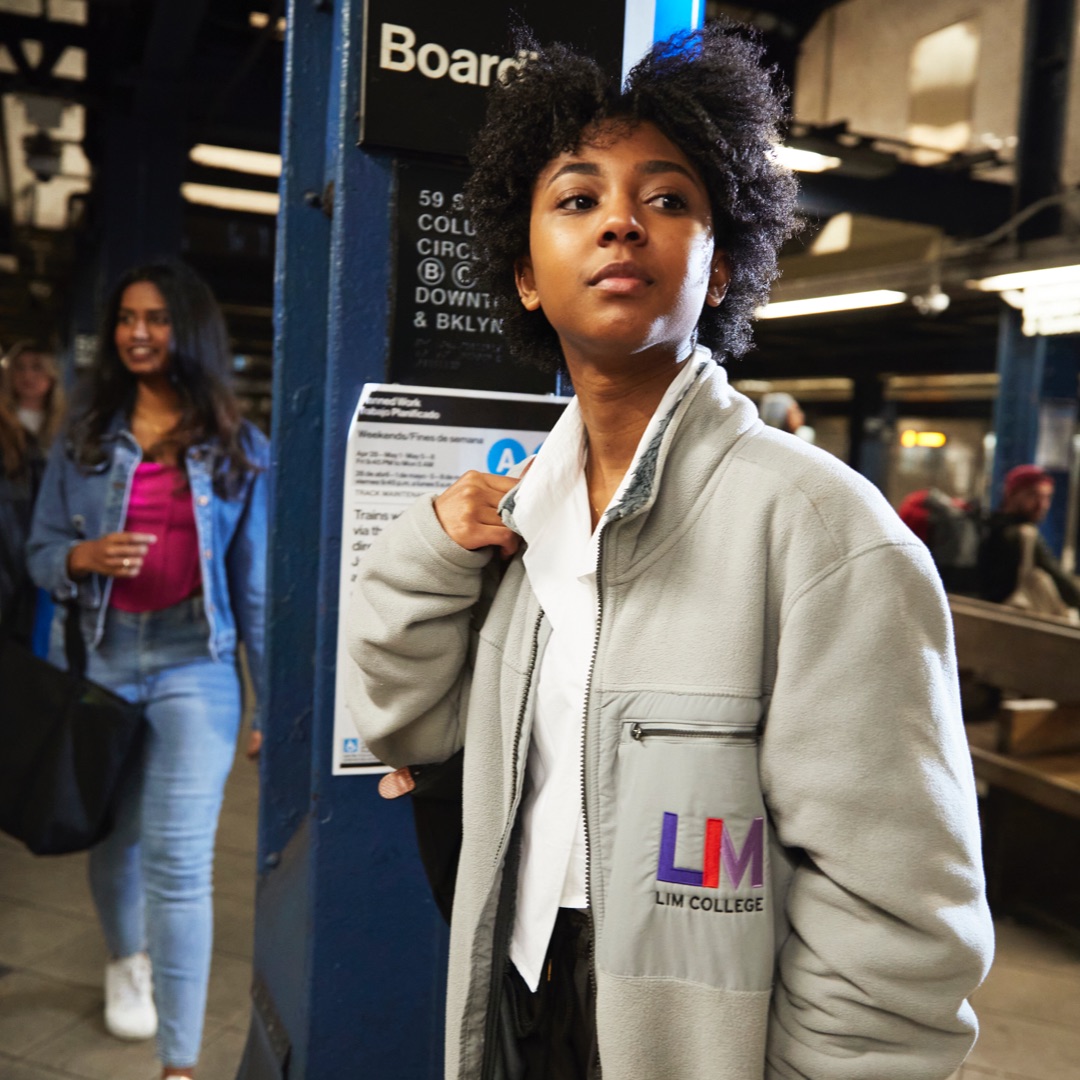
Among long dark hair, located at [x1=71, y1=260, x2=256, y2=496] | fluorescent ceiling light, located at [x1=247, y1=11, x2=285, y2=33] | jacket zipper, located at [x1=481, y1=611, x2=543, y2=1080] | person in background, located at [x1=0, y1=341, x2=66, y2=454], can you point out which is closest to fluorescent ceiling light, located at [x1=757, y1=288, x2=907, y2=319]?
fluorescent ceiling light, located at [x1=247, y1=11, x2=285, y2=33]

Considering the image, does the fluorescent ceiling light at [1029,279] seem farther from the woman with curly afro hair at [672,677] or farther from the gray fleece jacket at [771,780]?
the gray fleece jacket at [771,780]

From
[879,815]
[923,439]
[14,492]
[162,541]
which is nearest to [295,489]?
[162,541]

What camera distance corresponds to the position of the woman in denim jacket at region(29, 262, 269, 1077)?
2.61 m

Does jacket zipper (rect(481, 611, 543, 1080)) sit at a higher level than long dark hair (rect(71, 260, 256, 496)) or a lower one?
lower

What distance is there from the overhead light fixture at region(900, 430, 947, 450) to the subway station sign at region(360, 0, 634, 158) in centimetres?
1536

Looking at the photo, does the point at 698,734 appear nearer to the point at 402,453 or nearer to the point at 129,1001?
the point at 402,453

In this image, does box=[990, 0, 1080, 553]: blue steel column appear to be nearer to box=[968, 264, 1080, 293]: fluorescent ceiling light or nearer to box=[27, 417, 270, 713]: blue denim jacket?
box=[968, 264, 1080, 293]: fluorescent ceiling light

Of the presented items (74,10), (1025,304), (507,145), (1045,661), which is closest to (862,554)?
(507,145)

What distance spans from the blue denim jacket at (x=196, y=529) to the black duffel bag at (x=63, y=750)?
11cm

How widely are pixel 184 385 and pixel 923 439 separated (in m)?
15.1

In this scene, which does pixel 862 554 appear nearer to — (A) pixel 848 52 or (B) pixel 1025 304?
(B) pixel 1025 304

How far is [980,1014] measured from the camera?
3496 millimetres

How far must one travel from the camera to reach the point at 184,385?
2836 millimetres

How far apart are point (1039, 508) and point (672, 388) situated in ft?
18.8
